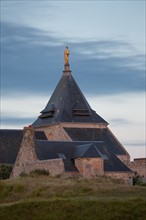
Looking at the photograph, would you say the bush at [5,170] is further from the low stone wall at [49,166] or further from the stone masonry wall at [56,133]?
the stone masonry wall at [56,133]

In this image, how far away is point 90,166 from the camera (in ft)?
174

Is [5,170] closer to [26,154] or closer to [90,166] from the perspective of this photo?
[26,154]

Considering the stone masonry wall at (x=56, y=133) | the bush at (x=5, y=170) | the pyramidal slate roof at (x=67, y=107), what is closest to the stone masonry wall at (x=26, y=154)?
the bush at (x=5, y=170)

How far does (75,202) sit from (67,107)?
39521mm

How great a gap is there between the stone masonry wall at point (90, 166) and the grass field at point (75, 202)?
505 inches

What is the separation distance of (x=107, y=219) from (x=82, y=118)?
41.4 meters

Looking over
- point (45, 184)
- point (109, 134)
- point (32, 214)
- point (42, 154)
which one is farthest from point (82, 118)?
point (32, 214)

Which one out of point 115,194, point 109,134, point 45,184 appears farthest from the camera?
point 109,134

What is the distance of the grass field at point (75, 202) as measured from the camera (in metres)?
30.1

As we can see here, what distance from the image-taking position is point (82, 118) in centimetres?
7069

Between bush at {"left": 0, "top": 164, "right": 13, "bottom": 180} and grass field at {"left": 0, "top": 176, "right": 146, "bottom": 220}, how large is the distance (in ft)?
61.6

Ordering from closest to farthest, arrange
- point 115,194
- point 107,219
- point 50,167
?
point 107,219, point 115,194, point 50,167

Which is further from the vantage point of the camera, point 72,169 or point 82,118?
point 82,118

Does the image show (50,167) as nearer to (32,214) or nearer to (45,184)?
(45,184)
